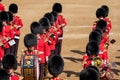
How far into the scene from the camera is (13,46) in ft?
45.2

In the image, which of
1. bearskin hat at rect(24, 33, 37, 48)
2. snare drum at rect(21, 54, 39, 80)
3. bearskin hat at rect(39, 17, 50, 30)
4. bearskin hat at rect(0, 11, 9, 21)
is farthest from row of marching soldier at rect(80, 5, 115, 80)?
bearskin hat at rect(0, 11, 9, 21)

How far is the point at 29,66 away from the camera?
9.86 meters

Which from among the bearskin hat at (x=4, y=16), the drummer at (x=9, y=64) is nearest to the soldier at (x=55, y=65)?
the drummer at (x=9, y=64)

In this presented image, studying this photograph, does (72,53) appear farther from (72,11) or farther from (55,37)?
(72,11)

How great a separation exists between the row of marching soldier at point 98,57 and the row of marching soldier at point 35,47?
34.2 inches

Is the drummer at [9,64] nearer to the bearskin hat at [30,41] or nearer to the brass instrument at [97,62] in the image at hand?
the bearskin hat at [30,41]

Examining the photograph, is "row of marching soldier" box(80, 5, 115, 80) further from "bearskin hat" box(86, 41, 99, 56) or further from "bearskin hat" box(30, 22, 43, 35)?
"bearskin hat" box(30, 22, 43, 35)

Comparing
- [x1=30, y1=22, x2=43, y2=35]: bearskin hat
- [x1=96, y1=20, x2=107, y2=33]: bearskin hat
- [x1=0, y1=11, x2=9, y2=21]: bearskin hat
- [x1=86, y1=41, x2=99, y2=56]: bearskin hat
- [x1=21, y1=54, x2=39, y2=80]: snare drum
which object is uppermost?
[x1=0, y1=11, x2=9, y2=21]: bearskin hat

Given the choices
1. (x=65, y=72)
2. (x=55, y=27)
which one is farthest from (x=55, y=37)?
(x=65, y=72)

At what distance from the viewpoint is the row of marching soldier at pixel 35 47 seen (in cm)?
949

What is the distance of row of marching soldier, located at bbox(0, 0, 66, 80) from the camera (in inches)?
374

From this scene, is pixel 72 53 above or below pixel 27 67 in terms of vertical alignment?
below

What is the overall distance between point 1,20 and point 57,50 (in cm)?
218

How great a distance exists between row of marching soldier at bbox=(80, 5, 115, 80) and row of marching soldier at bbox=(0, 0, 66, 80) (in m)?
0.87
